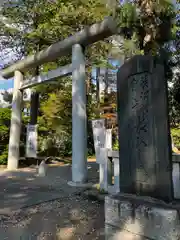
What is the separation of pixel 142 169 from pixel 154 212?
0.52 meters

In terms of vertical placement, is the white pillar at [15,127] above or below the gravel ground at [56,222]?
above

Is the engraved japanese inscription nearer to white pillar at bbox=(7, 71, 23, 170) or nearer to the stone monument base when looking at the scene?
the stone monument base

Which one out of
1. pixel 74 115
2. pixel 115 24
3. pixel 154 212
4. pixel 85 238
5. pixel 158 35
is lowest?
pixel 85 238

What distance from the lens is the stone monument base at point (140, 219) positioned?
2.08m

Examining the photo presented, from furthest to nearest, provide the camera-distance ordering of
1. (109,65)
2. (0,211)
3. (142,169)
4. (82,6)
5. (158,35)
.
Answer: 1. (109,65)
2. (82,6)
3. (158,35)
4. (0,211)
5. (142,169)

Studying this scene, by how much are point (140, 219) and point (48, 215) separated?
1.69 meters

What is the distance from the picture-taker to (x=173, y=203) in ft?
7.55

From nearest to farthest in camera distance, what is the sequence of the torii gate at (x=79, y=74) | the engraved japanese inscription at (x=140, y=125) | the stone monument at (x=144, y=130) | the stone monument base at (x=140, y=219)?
1. the stone monument base at (x=140, y=219)
2. the stone monument at (x=144, y=130)
3. the engraved japanese inscription at (x=140, y=125)
4. the torii gate at (x=79, y=74)

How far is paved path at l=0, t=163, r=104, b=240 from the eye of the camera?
9.05ft

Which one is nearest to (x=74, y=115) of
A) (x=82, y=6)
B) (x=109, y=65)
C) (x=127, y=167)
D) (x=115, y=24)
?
(x=115, y=24)

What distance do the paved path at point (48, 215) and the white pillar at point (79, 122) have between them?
0.81 metres

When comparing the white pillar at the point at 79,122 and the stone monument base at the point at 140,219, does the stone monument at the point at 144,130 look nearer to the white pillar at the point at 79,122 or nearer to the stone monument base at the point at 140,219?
the stone monument base at the point at 140,219

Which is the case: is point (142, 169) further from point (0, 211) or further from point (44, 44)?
point (44, 44)

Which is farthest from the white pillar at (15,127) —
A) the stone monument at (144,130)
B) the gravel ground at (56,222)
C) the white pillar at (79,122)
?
the stone monument at (144,130)
